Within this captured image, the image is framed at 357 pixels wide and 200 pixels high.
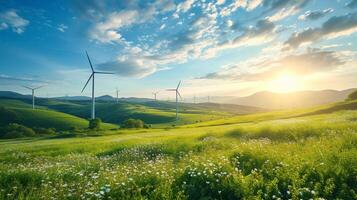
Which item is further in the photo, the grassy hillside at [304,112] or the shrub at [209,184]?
the grassy hillside at [304,112]

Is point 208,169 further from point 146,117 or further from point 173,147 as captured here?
point 146,117

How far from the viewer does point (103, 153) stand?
24.3m

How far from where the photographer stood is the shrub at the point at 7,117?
4916 inches

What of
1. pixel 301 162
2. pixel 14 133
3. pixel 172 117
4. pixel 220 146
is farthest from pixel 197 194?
pixel 172 117

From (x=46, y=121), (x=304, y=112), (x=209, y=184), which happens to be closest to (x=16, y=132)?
(x=46, y=121)

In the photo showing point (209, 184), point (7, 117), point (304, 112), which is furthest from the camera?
point (7, 117)

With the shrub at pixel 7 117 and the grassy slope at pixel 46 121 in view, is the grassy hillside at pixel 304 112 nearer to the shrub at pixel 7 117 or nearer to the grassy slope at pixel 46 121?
the grassy slope at pixel 46 121

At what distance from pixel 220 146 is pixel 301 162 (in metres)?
9.43

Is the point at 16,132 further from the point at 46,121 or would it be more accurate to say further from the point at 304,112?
the point at 304,112

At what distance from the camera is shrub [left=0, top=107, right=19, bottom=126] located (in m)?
125

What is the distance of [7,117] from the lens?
12900 cm

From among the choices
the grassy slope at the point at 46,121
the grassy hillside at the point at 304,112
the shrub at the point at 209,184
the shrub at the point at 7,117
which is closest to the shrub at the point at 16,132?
the grassy slope at the point at 46,121

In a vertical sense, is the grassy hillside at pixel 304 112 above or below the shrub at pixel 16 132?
above

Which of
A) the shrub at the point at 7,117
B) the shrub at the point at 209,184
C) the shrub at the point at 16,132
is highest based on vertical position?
the shrub at the point at 209,184
